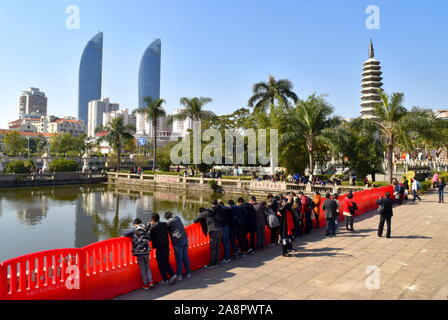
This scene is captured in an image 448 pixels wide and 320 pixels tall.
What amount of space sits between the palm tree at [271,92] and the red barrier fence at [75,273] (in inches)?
1420

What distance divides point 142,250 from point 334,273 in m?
4.38

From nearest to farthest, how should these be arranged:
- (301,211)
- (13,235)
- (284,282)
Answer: (284,282) → (301,211) → (13,235)

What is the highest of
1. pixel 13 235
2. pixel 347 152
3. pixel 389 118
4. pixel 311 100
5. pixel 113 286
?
pixel 311 100

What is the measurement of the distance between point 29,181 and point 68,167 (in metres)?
7.76

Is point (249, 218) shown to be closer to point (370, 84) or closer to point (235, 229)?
point (235, 229)

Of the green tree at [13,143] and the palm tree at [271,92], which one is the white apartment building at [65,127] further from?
the palm tree at [271,92]

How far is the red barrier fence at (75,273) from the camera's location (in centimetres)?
558

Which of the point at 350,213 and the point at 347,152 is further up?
the point at 347,152

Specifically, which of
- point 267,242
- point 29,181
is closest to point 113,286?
point 267,242

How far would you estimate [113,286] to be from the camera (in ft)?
22.0

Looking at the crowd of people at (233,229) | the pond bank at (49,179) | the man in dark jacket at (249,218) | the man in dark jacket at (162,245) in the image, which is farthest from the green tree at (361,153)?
the pond bank at (49,179)

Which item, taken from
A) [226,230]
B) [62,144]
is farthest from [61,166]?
[62,144]

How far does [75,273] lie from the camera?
20.1 ft

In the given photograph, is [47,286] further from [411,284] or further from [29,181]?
[29,181]
